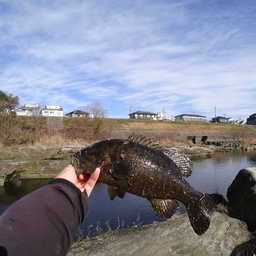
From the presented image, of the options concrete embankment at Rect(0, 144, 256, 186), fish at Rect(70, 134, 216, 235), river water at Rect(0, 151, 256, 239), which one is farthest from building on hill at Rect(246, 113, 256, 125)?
fish at Rect(70, 134, 216, 235)

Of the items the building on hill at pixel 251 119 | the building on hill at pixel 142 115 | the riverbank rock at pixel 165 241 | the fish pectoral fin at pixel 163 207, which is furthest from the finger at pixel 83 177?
the building on hill at pixel 251 119

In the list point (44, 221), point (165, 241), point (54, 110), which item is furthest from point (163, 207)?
point (54, 110)

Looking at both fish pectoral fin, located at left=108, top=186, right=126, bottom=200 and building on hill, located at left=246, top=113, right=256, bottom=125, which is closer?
fish pectoral fin, located at left=108, top=186, right=126, bottom=200

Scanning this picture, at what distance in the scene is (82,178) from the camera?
2.43 meters

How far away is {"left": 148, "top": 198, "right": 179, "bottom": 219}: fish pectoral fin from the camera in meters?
3.06

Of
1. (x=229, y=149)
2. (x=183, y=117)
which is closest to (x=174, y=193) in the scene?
(x=229, y=149)

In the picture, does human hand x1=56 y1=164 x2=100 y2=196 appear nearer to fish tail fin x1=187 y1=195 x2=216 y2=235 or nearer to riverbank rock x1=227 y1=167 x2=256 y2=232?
fish tail fin x1=187 y1=195 x2=216 y2=235

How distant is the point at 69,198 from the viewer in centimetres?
171

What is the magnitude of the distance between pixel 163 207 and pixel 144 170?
58 centimetres

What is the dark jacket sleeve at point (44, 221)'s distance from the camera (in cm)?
141

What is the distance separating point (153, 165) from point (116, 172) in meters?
0.43

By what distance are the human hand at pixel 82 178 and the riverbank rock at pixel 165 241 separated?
541cm

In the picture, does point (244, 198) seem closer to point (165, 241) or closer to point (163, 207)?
point (165, 241)

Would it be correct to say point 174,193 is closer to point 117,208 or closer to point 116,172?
point 116,172
